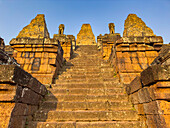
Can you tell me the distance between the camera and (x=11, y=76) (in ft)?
7.64

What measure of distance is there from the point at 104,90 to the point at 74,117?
1.66m

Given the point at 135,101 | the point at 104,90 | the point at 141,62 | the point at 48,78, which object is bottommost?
the point at 135,101

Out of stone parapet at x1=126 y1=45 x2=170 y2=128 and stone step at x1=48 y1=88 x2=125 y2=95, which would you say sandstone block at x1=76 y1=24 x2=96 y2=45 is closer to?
stone step at x1=48 y1=88 x2=125 y2=95

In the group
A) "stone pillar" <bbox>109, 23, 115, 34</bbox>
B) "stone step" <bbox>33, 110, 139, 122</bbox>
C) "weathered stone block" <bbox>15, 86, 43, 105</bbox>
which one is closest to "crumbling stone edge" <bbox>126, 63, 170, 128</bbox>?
"stone step" <bbox>33, 110, 139, 122</bbox>

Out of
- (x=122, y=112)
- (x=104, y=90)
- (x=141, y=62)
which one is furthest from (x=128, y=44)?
(x=122, y=112)

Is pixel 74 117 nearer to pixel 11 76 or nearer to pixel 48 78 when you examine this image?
pixel 11 76

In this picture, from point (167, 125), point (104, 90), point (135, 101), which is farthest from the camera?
point (104, 90)

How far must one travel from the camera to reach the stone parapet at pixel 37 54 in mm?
5500

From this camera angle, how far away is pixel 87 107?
3477 millimetres

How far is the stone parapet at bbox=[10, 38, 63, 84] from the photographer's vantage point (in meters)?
5.50

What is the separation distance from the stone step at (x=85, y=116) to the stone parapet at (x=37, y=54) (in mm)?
2484

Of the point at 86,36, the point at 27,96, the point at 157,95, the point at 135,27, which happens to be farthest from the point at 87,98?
the point at 86,36

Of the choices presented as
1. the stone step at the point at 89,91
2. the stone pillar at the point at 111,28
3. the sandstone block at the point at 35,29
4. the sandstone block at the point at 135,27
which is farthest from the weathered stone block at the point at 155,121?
the stone pillar at the point at 111,28

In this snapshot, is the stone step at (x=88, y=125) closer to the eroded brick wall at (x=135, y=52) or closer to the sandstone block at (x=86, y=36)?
the eroded brick wall at (x=135, y=52)
